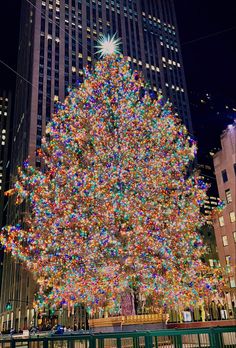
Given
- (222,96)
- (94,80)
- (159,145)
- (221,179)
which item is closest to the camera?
(159,145)

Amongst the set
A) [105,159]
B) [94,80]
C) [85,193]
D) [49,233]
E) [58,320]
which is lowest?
[58,320]

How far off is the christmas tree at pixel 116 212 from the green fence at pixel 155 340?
24.4 feet

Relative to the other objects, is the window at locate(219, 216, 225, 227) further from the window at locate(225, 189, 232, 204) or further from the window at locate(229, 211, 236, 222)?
the window at locate(225, 189, 232, 204)

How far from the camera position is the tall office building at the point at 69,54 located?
3051 inches

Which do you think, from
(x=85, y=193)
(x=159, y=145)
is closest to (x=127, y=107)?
(x=159, y=145)

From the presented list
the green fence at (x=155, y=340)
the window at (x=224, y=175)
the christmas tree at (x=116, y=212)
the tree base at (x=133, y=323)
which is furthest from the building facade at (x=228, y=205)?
the green fence at (x=155, y=340)

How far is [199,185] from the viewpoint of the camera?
21.7 metres

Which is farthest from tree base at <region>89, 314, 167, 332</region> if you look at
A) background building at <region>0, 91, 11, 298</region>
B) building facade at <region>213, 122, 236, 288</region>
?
background building at <region>0, 91, 11, 298</region>

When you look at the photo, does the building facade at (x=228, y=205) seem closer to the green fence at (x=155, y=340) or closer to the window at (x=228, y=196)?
the window at (x=228, y=196)

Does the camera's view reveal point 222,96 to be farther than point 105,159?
Yes

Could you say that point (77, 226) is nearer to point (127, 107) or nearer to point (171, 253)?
point (171, 253)

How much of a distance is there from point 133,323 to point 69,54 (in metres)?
77.5

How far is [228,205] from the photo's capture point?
154ft

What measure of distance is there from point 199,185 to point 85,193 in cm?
715
